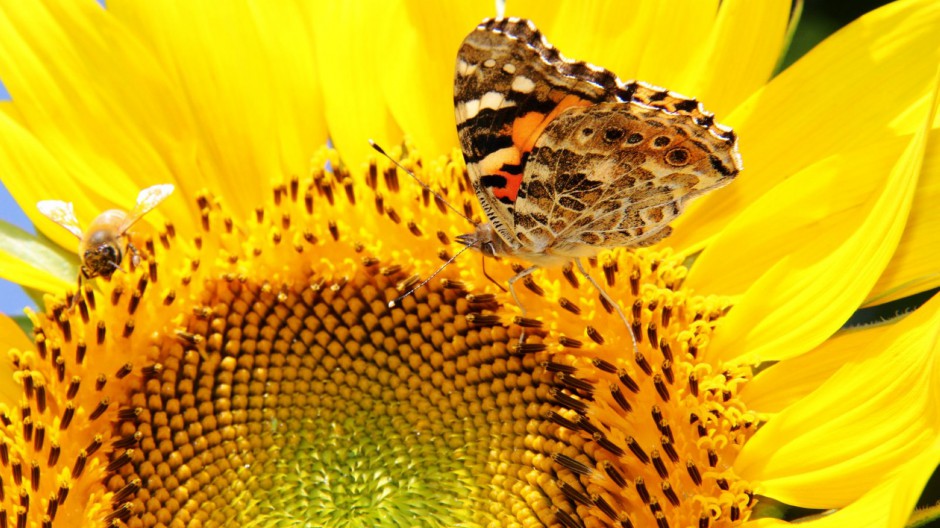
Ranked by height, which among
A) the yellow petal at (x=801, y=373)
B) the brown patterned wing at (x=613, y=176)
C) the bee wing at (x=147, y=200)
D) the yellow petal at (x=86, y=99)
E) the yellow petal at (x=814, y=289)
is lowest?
the yellow petal at (x=801, y=373)

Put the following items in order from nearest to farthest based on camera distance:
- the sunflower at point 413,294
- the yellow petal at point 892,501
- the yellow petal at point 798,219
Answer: the yellow petal at point 892,501 < the sunflower at point 413,294 < the yellow petal at point 798,219

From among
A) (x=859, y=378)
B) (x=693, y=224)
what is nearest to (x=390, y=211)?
(x=693, y=224)

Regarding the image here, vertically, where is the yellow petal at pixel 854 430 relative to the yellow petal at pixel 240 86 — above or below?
below

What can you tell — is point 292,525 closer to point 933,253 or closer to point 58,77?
point 58,77

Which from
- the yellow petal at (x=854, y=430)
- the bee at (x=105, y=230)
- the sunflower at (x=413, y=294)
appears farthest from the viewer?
the bee at (x=105, y=230)

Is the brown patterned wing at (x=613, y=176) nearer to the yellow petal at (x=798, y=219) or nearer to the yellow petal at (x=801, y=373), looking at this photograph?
the yellow petal at (x=798, y=219)

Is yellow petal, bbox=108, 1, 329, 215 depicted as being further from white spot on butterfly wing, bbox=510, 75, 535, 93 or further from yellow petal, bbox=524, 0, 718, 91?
white spot on butterfly wing, bbox=510, 75, 535, 93

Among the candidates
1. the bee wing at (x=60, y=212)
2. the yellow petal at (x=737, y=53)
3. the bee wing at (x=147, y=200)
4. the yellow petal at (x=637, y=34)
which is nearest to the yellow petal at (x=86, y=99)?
the bee wing at (x=60, y=212)
